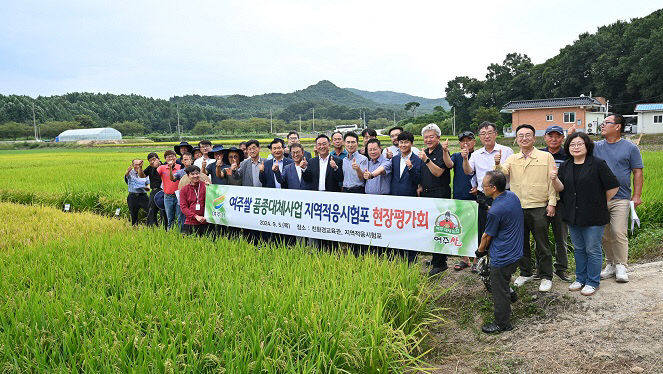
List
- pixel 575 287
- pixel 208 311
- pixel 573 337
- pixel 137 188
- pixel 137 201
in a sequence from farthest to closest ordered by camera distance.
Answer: pixel 137 201 → pixel 137 188 → pixel 575 287 → pixel 573 337 → pixel 208 311

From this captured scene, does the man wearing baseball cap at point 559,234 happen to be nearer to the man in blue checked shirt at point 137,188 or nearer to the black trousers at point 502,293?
the black trousers at point 502,293

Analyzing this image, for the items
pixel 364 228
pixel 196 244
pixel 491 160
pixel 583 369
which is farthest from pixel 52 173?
pixel 583 369

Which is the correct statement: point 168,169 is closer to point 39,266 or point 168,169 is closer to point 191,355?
point 39,266

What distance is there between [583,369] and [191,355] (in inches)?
111

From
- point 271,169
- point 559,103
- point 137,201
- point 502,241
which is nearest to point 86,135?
point 559,103

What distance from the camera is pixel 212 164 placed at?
763 centimetres

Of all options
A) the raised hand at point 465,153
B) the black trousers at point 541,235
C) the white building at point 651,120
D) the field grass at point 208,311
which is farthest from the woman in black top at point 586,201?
the white building at point 651,120

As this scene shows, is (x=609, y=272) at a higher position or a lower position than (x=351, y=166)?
lower

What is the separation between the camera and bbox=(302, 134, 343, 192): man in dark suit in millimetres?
6168

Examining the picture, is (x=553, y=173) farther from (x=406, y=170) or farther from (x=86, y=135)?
(x=86, y=135)

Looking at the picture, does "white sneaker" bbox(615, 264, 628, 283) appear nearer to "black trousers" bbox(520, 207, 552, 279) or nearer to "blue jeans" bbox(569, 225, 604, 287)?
"blue jeans" bbox(569, 225, 604, 287)

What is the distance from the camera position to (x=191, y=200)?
265 inches

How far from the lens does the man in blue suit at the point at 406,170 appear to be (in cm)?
559

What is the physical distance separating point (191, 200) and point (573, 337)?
527 cm
